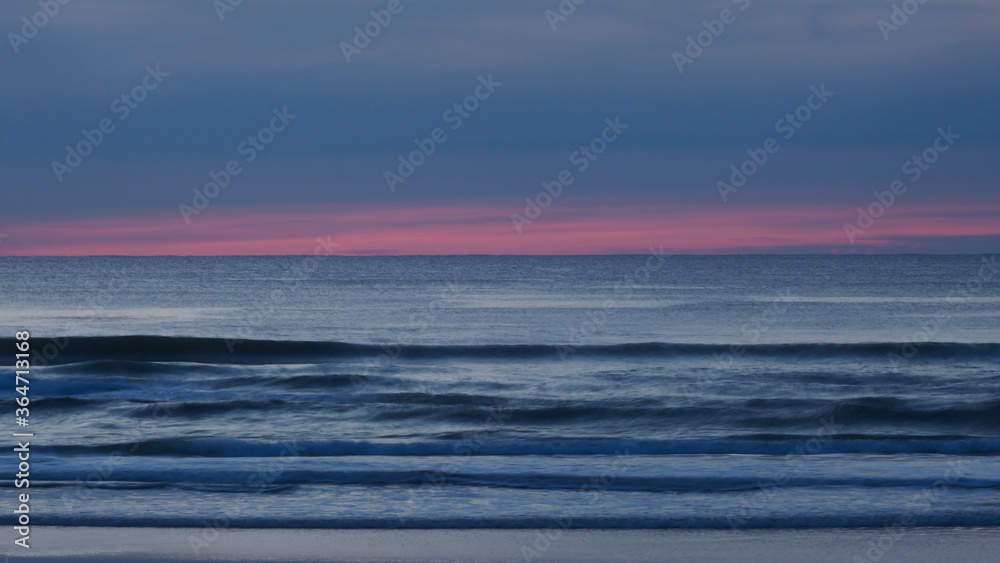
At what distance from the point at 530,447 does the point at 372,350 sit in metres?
13.6

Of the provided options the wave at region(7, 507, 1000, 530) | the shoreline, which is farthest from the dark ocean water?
the shoreline

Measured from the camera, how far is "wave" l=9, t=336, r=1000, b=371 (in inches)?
938

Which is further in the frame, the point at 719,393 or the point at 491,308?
the point at 491,308

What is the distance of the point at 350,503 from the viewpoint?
29.2ft

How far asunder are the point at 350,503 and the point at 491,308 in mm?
31703

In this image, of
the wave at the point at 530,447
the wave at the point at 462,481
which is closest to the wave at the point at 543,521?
the wave at the point at 462,481

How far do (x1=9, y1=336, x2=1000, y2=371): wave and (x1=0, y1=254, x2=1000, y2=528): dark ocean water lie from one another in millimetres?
111

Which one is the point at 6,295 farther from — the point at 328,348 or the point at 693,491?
the point at 693,491

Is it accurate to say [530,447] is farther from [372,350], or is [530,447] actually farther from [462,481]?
[372,350]

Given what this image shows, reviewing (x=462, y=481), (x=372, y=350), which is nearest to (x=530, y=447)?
(x=462, y=481)

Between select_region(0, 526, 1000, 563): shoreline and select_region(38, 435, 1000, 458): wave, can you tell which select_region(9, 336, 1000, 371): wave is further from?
select_region(0, 526, 1000, 563): shoreline

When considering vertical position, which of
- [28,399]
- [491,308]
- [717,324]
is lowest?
[28,399]

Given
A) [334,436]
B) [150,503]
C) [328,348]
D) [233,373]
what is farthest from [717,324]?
[150,503]

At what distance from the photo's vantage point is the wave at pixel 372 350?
2381 centimetres
